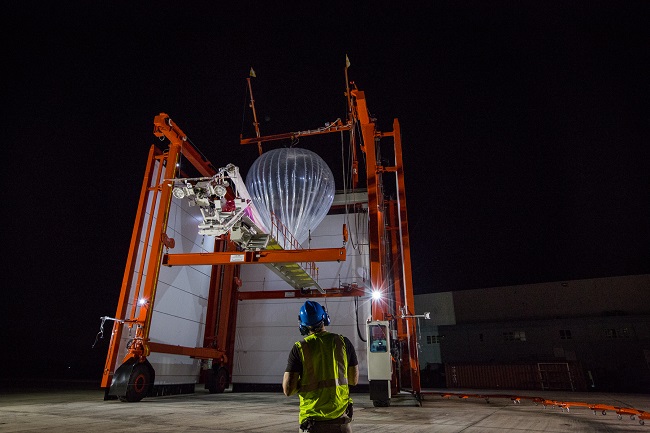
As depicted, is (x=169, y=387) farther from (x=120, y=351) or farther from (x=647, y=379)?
(x=647, y=379)

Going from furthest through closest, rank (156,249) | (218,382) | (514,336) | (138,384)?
1. (514,336)
2. (218,382)
3. (156,249)
4. (138,384)

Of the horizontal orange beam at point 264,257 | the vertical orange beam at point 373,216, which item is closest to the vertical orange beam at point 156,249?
the horizontal orange beam at point 264,257

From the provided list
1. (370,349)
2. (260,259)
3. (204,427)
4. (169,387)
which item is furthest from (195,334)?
(204,427)

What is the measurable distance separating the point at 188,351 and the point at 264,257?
481 centimetres

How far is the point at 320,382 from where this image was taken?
2639 millimetres

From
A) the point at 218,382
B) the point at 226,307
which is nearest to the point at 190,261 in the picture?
the point at 226,307

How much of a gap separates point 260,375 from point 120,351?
799 cm

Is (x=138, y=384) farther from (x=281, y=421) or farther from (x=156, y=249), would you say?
(x=281, y=421)

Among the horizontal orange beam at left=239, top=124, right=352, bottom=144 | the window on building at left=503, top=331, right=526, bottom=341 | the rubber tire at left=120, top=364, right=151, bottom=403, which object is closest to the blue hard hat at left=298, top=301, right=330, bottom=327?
the rubber tire at left=120, top=364, right=151, bottom=403

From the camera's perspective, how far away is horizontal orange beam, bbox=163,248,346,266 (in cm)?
1198

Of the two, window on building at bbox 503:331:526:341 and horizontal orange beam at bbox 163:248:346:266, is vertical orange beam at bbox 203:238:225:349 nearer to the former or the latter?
horizontal orange beam at bbox 163:248:346:266

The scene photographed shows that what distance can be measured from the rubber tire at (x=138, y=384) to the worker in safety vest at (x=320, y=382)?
986 centimetres

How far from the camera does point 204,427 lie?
613 cm

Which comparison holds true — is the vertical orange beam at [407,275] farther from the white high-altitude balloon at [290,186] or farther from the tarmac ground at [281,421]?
the white high-altitude balloon at [290,186]
